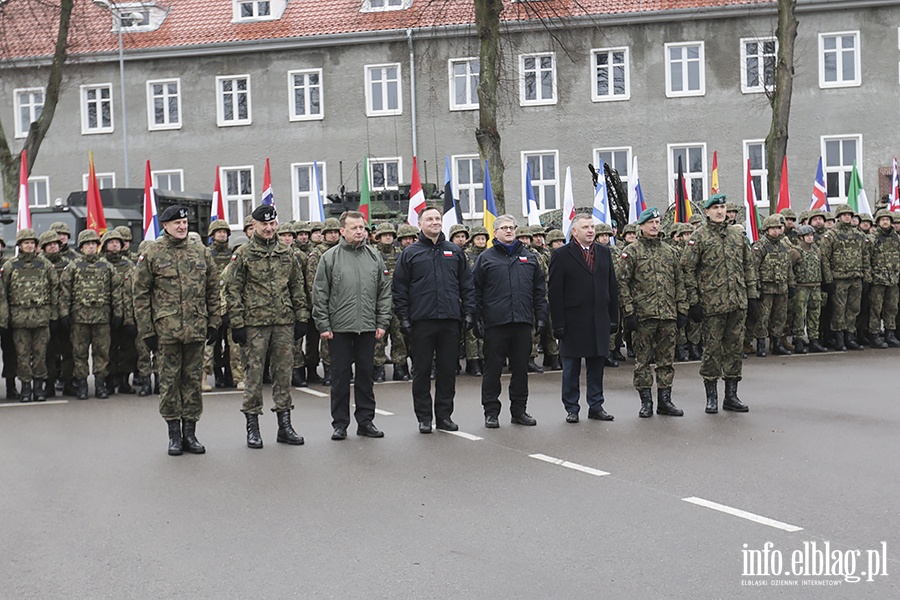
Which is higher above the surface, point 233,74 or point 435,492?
point 233,74

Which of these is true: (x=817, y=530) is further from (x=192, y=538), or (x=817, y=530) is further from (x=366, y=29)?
(x=366, y=29)

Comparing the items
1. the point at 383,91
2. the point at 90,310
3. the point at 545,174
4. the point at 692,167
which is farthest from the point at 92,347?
the point at 692,167

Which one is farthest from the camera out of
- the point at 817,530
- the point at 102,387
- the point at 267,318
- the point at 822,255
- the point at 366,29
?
the point at 366,29

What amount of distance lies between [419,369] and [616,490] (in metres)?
3.41

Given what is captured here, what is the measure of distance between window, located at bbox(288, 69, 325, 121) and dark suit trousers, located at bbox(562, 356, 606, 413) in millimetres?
28945

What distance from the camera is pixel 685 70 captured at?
37438 mm

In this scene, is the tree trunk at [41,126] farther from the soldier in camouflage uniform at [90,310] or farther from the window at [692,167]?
the window at [692,167]

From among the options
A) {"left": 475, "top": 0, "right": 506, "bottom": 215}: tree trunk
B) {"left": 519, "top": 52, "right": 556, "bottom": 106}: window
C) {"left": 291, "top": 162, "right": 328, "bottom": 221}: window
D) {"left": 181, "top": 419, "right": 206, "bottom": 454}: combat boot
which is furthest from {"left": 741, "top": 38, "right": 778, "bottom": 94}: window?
{"left": 181, "top": 419, "right": 206, "bottom": 454}: combat boot

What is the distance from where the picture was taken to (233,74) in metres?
39.9

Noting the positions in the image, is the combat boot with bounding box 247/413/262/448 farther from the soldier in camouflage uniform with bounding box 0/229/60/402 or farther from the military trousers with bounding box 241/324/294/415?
the soldier in camouflage uniform with bounding box 0/229/60/402

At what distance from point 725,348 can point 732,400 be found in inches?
20.8

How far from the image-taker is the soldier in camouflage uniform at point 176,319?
10.1 metres

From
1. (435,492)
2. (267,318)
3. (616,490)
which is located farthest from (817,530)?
(267,318)

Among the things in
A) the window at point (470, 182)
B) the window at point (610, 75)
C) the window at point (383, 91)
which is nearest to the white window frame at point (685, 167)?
the window at point (610, 75)
